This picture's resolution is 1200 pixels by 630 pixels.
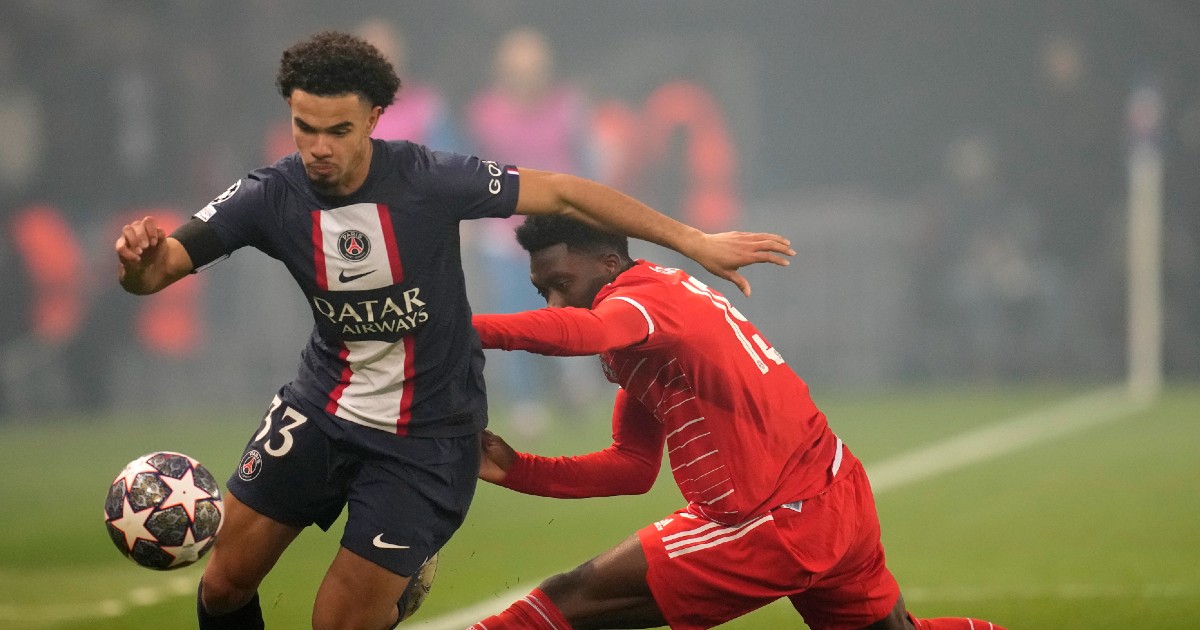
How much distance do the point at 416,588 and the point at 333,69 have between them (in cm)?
163

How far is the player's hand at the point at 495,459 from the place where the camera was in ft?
16.4

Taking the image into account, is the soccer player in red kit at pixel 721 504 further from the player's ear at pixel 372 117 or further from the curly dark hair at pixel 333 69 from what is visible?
the curly dark hair at pixel 333 69

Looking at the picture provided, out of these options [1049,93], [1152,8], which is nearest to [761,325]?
[1049,93]

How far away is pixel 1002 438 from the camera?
1288 centimetres

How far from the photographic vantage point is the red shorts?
15.1 ft

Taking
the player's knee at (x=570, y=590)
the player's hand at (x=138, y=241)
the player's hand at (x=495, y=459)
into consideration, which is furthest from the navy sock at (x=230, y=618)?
the player's hand at (x=138, y=241)

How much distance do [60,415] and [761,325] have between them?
7.83 metres

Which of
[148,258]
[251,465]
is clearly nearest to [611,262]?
[251,465]

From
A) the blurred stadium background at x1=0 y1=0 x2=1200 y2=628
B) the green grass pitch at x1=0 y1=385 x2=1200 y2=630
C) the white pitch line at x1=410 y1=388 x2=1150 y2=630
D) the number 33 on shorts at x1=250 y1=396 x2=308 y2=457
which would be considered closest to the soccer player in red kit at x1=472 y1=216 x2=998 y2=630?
the number 33 on shorts at x1=250 y1=396 x2=308 y2=457

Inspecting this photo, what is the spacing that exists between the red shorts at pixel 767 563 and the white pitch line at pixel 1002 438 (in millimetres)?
5362

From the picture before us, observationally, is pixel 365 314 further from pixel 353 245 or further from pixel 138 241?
pixel 138 241

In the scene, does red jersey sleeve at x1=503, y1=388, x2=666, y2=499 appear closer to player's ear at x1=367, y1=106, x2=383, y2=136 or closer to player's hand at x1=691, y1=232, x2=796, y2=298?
player's hand at x1=691, y1=232, x2=796, y2=298

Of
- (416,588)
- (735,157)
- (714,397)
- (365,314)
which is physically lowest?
(416,588)

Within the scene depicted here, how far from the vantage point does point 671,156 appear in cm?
1819
